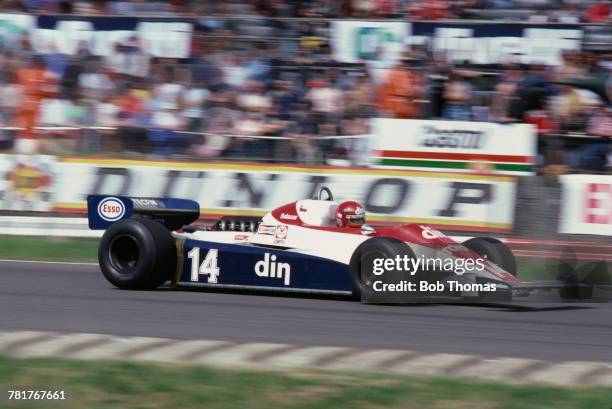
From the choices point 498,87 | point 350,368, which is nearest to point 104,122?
point 498,87

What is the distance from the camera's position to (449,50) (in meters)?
13.8

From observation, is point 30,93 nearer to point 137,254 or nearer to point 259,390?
point 137,254

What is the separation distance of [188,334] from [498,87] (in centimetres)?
744

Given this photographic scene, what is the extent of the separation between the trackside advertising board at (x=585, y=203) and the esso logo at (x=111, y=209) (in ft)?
16.3

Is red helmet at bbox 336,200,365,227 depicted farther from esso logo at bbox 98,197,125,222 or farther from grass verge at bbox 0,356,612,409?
grass verge at bbox 0,356,612,409

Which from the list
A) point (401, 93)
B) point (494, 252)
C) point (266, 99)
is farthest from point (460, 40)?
point (494, 252)

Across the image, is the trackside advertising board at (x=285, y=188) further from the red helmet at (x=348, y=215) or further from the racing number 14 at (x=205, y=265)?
the racing number 14 at (x=205, y=265)

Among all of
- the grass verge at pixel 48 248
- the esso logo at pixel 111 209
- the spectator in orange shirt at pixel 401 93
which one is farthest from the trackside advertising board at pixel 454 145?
the esso logo at pixel 111 209

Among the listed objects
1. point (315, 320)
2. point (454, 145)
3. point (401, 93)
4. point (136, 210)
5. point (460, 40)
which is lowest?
point (315, 320)

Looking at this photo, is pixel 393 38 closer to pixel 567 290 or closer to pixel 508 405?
Answer: pixel 567 290

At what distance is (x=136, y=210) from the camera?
946cm

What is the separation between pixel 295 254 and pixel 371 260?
77 cm

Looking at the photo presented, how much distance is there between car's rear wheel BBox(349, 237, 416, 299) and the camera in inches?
316

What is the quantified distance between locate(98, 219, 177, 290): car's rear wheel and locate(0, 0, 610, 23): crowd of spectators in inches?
265
